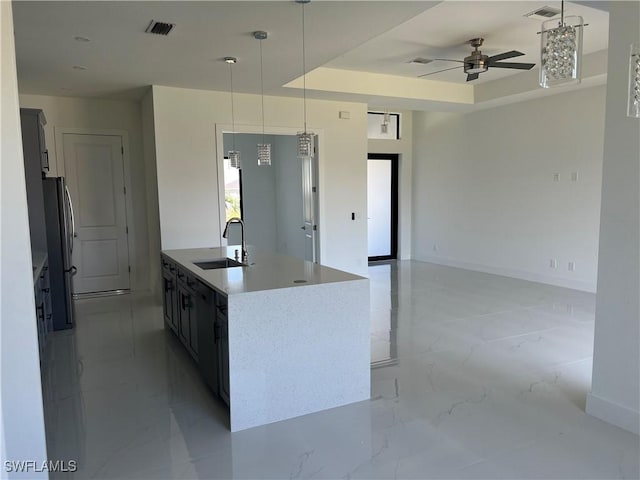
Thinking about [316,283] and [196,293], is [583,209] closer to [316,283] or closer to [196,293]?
[316,283]

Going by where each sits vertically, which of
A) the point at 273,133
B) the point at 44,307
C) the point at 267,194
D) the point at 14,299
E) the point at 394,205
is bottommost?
the point at 44,307

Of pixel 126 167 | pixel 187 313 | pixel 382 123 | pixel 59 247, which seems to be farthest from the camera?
pixel 382 123

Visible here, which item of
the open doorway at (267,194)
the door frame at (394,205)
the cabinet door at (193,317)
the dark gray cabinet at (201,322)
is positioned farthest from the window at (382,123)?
the cabinet door at (193,317)

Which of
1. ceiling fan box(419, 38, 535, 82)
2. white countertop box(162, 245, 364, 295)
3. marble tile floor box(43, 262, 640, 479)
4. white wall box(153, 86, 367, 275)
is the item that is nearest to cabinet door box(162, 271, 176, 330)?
marble tile floor box(43, 262, 640, 479)

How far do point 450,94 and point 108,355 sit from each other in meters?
5.81

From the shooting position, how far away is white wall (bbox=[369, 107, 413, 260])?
29.8 feet

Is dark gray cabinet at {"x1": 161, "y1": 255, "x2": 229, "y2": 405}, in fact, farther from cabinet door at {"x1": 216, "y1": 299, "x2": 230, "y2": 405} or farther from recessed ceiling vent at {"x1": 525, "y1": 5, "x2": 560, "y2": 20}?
A: recessed ceiling vent at {"x1": 525, "y1": 5, "x2": 560, "y2": 20}

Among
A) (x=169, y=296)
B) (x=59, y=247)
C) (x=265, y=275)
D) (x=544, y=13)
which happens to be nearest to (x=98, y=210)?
(x=59, y=247)

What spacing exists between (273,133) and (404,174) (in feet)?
12.3

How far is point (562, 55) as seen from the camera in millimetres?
1928

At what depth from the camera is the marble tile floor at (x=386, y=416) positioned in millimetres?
2324

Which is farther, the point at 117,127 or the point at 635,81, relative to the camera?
the point at 117,127

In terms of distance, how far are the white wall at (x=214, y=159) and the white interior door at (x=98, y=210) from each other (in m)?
1.22

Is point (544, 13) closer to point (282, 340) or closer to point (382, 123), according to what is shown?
point (282, 340)
